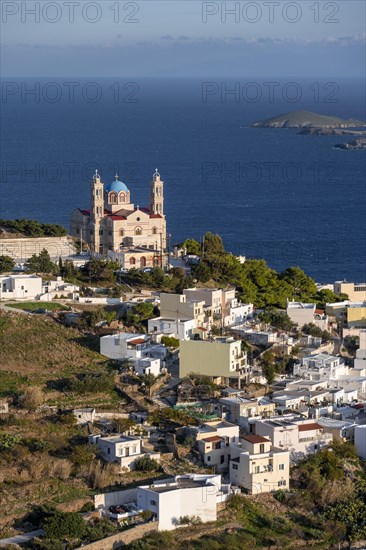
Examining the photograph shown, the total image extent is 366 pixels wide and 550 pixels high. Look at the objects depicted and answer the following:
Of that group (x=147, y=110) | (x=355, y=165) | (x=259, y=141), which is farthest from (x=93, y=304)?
(x=147, y=110)

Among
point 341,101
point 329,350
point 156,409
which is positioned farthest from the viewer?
point 341,101

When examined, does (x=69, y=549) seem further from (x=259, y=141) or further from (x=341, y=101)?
(x=341, y=101)

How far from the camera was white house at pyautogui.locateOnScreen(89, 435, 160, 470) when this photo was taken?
84.7 feet

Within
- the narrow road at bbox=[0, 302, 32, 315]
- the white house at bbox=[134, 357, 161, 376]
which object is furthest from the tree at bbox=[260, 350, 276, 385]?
the narrow road at bbox=[0, 302, 32, 315]

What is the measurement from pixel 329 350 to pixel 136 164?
181 ft

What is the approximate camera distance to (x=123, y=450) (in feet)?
85.3

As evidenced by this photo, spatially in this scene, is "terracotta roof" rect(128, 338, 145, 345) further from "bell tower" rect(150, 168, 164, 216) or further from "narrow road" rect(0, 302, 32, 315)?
"bell tower" rect(150, 168, 164, 216)

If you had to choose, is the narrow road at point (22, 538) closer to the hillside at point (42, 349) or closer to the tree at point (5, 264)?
the hillside at point (42, 349)

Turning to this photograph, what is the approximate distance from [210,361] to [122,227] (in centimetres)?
1055

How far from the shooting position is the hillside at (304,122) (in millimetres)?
136750

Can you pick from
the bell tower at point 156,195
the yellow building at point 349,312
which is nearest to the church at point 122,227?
the bell tower at point 156,195

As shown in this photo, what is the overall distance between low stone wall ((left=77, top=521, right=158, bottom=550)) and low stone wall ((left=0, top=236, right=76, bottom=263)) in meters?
17.3

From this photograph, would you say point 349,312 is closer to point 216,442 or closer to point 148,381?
point 148,381

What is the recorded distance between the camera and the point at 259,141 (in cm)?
11581
